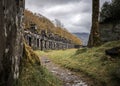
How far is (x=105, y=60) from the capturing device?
492 inches

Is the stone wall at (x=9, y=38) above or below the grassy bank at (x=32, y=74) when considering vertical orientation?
above

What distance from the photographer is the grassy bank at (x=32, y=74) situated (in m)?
7.91

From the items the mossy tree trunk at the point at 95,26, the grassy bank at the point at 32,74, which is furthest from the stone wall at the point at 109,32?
the grassy bank at the point at 32,74

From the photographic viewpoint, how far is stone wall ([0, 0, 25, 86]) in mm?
6723

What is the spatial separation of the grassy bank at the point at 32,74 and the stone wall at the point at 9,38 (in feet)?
1.80

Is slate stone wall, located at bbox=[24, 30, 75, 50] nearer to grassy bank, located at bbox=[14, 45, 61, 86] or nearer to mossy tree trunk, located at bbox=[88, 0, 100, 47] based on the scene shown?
mossy tree trunk, located at bbox=[88, 0, 100, 47]

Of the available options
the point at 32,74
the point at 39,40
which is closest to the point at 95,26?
the point at 32,74

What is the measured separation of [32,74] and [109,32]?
12.6m

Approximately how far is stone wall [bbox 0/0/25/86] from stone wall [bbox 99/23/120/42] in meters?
12.9

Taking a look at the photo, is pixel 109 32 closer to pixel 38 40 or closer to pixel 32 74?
pixel 32 74

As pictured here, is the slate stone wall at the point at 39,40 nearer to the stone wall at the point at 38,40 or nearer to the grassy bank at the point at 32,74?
the stone wall at the point at 38,40

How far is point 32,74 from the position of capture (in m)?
8.27

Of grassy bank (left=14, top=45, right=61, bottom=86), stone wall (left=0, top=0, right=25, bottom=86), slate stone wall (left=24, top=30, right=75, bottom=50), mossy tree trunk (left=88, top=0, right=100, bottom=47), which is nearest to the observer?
stone wall (left=0, top=0, right=25, bottom=86)

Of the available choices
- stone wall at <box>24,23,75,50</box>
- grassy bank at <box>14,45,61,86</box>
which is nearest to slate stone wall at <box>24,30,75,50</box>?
stone wall at <box>24,23,75,50</box>
